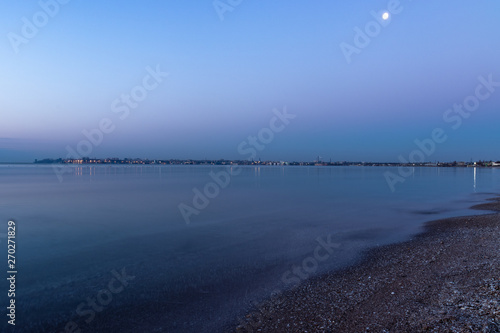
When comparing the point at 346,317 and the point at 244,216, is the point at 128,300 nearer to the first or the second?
the point at 346,317

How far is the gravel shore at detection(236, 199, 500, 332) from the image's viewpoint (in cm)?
611

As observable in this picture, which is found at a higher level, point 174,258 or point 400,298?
point 400,298

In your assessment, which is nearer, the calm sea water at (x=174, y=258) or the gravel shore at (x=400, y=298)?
the gravel shore at (x=400, y=298)

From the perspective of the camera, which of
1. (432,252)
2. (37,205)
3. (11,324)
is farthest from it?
(37,205)

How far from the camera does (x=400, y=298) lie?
24.3 feet

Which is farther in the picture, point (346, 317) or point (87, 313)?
point (87, 313)

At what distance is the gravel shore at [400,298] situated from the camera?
611 cm

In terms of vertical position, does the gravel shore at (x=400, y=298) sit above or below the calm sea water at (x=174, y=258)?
above

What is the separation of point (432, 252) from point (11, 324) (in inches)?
513

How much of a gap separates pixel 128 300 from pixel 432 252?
10515mm

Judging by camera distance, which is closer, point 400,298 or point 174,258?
point 400,298

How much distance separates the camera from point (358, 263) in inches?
431

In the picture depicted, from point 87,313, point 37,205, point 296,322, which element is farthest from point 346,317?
point 37,205

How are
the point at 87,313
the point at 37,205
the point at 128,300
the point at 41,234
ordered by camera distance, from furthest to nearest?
the point at 37,205 < the point at 41,234 < the point at 128,300 < the point at 87,313
